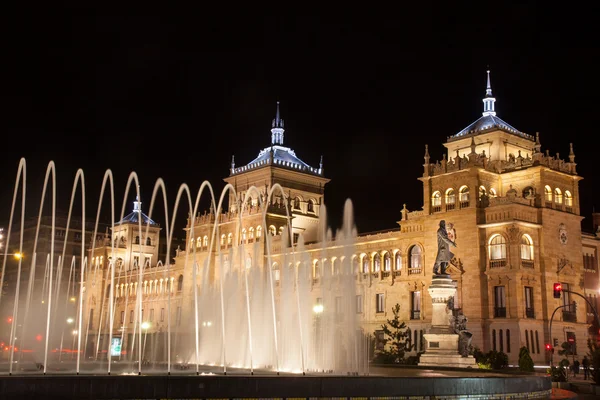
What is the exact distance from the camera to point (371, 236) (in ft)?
213

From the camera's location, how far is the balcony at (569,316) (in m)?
55.2

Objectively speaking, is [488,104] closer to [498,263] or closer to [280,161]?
[498,263]

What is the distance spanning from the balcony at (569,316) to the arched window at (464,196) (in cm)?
1128

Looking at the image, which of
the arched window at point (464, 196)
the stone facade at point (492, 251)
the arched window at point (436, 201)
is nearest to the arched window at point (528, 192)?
the stone facade at point (492, 251)

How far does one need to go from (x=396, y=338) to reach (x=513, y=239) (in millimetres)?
12689

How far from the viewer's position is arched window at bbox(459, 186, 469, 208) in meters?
56.6

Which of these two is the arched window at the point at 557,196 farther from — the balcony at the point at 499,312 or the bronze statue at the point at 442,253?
the bronze statue at the point at 442,253

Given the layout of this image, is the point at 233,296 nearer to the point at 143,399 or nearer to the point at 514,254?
the point at 514,254

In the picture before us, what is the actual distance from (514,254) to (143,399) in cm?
3908

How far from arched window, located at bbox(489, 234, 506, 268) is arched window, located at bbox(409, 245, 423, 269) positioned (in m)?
6.73

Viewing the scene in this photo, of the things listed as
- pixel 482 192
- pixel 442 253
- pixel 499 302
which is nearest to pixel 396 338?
pixel 499 302

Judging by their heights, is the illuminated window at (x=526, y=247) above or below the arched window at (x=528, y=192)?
below

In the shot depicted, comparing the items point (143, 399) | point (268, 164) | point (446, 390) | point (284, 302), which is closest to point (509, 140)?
point (284, 302)

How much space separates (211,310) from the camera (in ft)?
214
